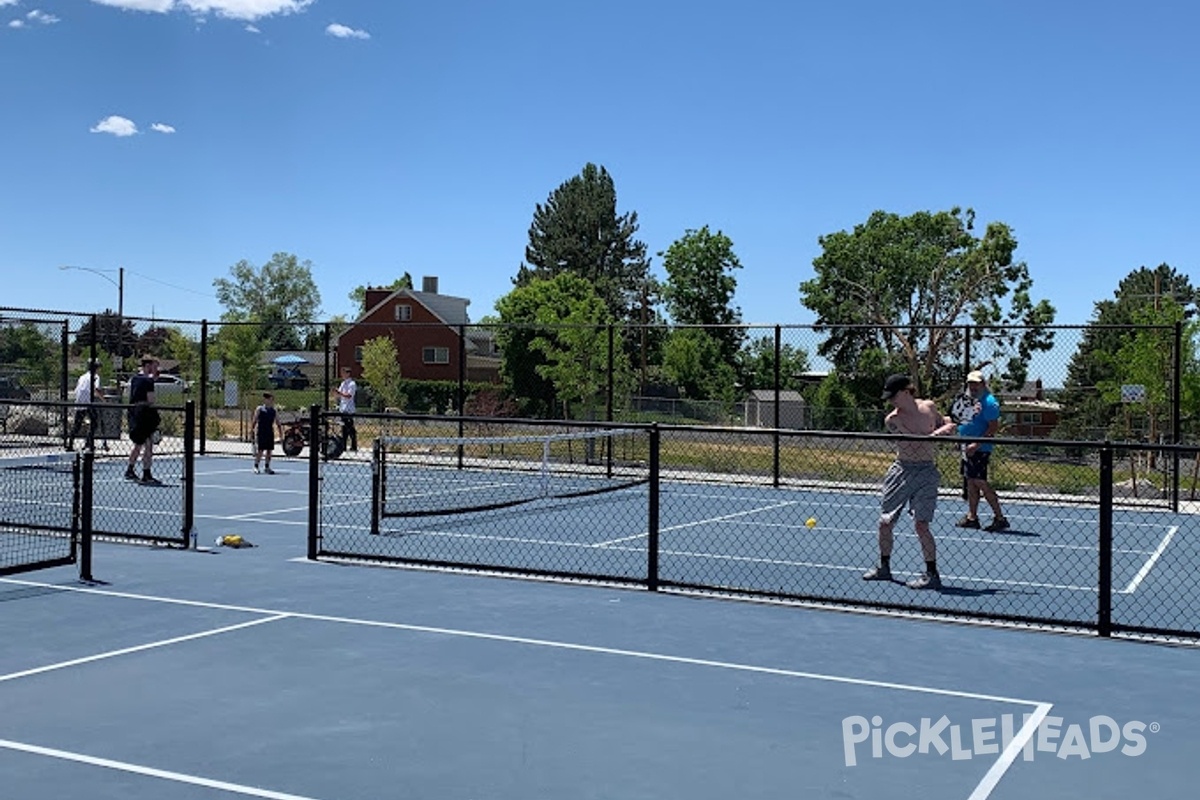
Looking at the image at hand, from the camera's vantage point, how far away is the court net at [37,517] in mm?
10555

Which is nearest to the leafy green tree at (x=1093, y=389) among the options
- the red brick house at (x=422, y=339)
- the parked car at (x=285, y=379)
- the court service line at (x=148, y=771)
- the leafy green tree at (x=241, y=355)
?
the court service line at (x=148, y=771)

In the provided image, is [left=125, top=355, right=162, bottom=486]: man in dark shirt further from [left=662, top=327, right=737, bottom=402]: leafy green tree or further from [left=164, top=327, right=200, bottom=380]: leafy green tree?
[left=164, top=327, right=200, bottom=380]: leafy green tree

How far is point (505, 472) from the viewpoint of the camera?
21656 mm

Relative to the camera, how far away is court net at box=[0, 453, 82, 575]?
1055cm

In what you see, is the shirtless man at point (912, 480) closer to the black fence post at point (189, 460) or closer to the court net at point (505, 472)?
the court net at point (505, 472)

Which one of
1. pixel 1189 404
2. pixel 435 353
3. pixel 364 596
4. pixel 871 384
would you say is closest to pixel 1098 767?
pixel 364 596

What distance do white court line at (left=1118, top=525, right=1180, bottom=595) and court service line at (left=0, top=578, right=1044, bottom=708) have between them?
462 cm

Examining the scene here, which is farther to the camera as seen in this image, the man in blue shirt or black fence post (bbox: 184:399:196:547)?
the man in blue shirt

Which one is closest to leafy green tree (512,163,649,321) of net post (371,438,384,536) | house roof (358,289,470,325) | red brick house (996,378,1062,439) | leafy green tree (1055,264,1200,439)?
house roof (358,289,470,325)

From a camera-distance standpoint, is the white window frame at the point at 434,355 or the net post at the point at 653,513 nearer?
the net post at the point at 653,513

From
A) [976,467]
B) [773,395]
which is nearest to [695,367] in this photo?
[773,395]

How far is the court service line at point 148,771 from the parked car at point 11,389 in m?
20.8

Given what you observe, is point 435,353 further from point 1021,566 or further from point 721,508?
point 1021,566

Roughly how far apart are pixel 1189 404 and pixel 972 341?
25.0 feet
